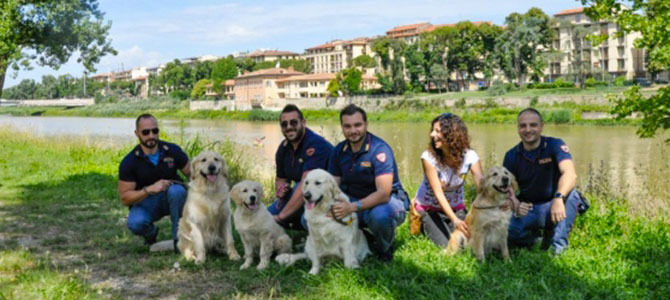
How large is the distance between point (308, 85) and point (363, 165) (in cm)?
8949

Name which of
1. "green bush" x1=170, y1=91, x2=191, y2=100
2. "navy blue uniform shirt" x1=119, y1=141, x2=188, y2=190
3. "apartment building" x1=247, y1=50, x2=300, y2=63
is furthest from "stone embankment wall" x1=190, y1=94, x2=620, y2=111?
"apartment building" x1=247, y1=50, x2=300, y2=63

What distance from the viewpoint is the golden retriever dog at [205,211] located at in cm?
501

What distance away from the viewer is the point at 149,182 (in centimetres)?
555

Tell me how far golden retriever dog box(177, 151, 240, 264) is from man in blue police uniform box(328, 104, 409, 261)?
1.02 meters

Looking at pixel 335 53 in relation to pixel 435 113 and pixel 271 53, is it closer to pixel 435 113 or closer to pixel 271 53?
pixel 271 53

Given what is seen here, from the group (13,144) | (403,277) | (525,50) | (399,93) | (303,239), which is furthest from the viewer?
(399,93)

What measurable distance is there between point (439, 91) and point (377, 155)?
6927 centimetres

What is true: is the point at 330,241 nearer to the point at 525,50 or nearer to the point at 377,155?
the point at 377,155

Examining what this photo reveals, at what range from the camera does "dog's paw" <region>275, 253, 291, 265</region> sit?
4751 mm

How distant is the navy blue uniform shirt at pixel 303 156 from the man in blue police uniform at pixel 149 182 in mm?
971

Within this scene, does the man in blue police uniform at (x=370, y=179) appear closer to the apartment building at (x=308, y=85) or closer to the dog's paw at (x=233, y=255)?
the dog's paw at (x=233, y=255)

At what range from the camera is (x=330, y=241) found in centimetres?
453

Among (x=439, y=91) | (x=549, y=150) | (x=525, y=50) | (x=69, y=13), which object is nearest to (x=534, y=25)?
(x=525, y=50)

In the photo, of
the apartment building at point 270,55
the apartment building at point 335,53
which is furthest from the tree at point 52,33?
the apartment building at point 270,55
